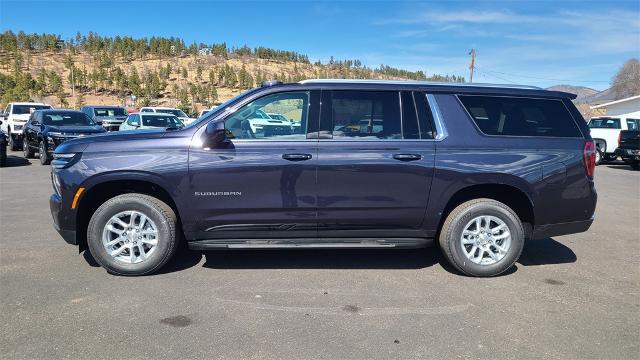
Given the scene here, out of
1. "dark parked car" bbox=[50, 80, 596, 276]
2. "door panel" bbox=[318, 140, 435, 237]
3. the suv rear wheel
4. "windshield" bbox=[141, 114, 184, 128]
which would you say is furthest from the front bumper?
the suv rear wheel

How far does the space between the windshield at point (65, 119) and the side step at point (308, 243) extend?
1207 centimetres

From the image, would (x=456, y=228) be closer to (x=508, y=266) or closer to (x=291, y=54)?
(x=508, y=266)

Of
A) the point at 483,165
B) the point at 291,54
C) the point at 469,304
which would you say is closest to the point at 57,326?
the point at 469,304

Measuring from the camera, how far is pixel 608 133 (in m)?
19.6

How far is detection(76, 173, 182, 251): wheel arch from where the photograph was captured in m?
4.54

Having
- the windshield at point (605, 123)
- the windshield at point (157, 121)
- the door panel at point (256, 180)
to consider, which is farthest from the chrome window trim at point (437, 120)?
the windshield at point (605, 123)

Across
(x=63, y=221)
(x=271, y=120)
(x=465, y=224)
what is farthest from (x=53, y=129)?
(x=465, y=224)

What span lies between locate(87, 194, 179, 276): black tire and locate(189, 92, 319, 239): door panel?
0.29 m

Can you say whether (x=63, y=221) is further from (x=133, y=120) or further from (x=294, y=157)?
(x=133, y=120)

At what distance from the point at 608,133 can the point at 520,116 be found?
1763cm

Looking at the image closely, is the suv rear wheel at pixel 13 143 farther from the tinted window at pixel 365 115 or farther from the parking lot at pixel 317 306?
the tinted window at pixel 365 115

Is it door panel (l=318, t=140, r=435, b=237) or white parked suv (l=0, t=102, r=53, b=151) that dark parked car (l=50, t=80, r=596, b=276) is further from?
white parked suv (l=0, t=102, r=53, b=151)

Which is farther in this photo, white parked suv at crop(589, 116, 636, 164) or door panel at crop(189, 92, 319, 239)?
white parked suv at crop(589, 116, 636, 164)

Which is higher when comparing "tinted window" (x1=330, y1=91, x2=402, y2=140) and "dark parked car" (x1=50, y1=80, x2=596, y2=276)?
"tinted window" (x1=330, y1=91, x2=402, y2=140)
